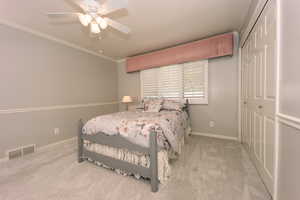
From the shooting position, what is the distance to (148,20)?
7.13ft

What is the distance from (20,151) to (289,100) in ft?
12.6

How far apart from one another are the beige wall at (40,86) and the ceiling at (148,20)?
361 millimetres

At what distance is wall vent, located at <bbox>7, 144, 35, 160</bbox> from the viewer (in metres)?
2.09

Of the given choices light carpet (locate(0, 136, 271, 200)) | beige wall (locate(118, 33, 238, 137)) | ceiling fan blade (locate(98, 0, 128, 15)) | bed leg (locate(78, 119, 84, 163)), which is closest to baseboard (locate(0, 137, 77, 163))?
light carpet (locate(0, 136, 271, 200))

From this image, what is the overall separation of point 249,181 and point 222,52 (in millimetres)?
2419

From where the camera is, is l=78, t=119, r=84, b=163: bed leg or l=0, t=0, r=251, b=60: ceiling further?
l=78, t=119, r=84, b=163: bed leg

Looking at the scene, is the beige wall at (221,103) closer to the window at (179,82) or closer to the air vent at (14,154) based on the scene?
the window at (179,82)

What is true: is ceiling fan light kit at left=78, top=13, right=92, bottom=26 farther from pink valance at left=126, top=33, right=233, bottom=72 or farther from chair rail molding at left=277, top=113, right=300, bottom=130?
chair rail molding at left=277, top=113, right=300, bottom=130

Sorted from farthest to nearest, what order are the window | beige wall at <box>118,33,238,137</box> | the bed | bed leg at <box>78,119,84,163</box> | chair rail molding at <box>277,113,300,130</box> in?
the window → beige wall at <box>118,33,238,137</box> → bed leg at <box>78,119,84,163</box> → the bed → chair rail molding at <box>277,113,300,130</box>

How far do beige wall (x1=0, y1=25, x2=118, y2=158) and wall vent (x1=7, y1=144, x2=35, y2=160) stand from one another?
88mm

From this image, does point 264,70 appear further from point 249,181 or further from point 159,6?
point 159,6

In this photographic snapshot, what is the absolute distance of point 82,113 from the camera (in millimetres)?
3303

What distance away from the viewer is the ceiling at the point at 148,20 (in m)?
1.78

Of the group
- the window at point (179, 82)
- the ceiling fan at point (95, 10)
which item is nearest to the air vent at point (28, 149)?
the ceiling fan at point (95, 10)
